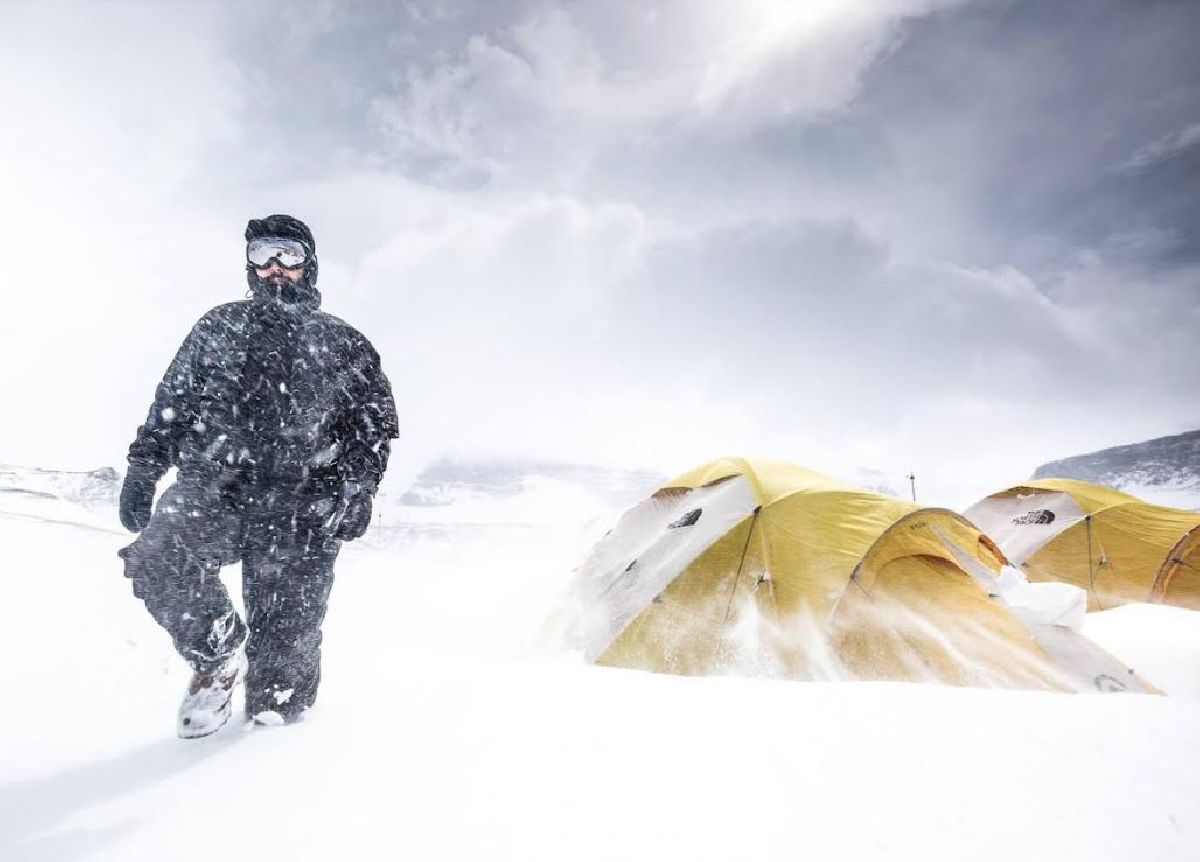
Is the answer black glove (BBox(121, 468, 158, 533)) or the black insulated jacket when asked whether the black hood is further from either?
black glove (BBox(121, 468, 158, 533))

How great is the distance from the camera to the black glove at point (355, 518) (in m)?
2.79

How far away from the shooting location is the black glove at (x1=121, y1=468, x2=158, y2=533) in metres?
2.62

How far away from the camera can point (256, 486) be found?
2.65 m

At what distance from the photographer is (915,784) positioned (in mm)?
1964

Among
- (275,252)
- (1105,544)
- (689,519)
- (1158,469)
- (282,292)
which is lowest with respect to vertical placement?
(1158,469)

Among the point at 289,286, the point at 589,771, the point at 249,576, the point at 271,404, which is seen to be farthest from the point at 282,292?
the point at 589,771

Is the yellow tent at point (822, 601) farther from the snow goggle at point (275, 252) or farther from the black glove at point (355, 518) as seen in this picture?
the snow goggle at point (275, 252)

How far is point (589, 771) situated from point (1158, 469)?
256576 millimetres

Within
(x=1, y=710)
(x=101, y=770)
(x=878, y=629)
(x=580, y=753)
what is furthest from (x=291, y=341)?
(x=878, y=629)

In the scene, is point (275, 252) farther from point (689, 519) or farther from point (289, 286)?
point (689, 519)

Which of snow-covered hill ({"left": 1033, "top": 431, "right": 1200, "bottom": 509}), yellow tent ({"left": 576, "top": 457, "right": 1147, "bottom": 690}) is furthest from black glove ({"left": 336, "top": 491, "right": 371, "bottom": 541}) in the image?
snow-covered hill ({"left": 1033, "top": 431, "right": 1200, "bottom": 509})

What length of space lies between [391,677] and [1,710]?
2.17m

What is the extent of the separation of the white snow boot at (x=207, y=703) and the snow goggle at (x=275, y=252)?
206 cm

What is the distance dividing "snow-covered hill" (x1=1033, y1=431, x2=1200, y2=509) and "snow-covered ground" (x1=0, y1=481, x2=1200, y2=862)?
681 ft
